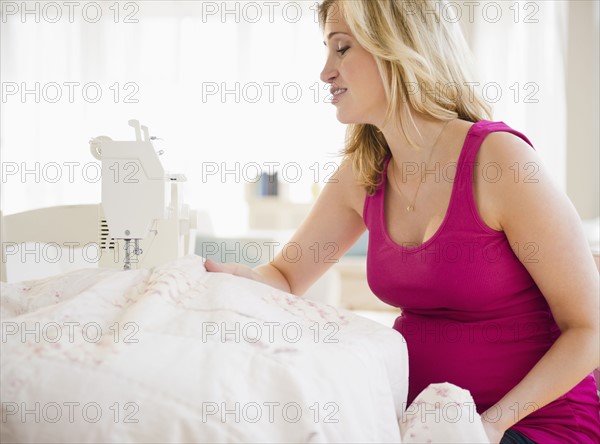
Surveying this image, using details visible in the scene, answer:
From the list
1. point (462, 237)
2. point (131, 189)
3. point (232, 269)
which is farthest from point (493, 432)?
point (131, 189)

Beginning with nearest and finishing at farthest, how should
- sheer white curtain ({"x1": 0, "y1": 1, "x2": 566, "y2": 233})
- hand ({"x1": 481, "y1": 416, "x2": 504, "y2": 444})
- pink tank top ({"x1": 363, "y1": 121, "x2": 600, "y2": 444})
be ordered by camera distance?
hand ({"x1": 481, "y1": 416, "x2": 504, "y2": 444})
pink tank top ({"x1": 363, "y1": 121, "x2": 600, "y2": 444})
sheer white curtain ({"x1": 0, "y1": 1, "x2": 566, "y2": 233})

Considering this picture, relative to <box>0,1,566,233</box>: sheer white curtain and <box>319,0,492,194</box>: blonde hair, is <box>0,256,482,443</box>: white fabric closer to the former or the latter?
<box>319,0,492,194</box>: blonde hair

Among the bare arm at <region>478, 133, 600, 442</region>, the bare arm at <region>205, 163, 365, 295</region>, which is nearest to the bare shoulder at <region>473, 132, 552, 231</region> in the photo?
the bare arm at <region>478, 133, 600, 442</region>

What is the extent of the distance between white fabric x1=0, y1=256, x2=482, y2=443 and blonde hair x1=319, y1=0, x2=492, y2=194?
0.61m

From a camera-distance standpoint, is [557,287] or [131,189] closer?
[557,287]

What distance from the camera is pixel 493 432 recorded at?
3.36ft

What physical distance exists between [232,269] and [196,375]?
2.21 feet

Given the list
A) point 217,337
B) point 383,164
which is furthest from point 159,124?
point 217,337

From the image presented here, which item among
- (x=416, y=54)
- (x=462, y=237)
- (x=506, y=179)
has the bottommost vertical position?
(x=462, y=237)

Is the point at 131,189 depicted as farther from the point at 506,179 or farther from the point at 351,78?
the point at 506,179

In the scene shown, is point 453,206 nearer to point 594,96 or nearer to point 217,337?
point 217,337

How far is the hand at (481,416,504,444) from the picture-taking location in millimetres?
1021

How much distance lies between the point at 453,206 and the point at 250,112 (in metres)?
4.32

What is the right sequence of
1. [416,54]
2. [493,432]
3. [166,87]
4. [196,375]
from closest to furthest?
[196,375], [493,432], [416,54], [166,87]
